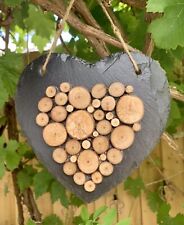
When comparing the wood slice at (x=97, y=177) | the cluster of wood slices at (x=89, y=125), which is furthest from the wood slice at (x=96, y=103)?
the wood slice at (x=97, y=177)

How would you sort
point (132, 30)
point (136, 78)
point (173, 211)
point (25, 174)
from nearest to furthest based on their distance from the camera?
point (136, 78)
point (132, 30)
point (25, 174)
point (173, 211)

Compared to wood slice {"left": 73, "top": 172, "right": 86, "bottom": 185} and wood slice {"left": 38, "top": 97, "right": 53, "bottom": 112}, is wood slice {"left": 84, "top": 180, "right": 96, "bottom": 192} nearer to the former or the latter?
wood slice {"left": 73, "top": 172, "right": 86, "bottom": 185}

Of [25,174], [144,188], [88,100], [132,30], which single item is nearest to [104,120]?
[88,100]

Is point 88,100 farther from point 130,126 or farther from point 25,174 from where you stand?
point 25,174

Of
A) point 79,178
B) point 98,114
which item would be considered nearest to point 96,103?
point 98,114

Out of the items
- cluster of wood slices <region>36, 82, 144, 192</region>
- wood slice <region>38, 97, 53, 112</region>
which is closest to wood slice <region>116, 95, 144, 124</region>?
cluster of wood slices <region>36, 82, 144, 192</region>

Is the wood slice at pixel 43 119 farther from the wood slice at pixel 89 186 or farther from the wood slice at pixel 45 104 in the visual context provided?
the wood slice at pixel 89 186

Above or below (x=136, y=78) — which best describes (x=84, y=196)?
below

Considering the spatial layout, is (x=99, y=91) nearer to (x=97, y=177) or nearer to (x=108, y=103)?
(x=108, y=103)
